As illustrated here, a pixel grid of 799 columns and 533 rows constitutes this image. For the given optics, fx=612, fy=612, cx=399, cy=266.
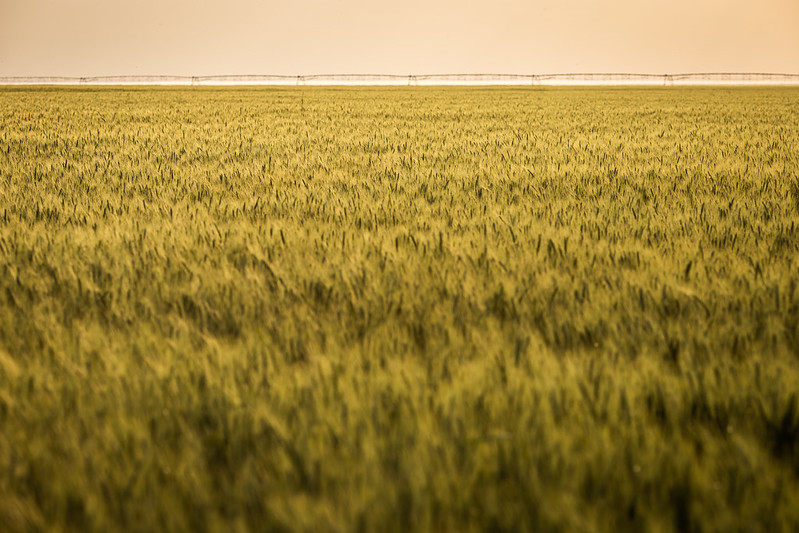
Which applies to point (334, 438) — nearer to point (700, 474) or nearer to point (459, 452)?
point (459, 452)

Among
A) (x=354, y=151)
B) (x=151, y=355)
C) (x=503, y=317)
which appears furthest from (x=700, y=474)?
(x=354, y=151)

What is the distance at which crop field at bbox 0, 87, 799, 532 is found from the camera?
1.15 metres

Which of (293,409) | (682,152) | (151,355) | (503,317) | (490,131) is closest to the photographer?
(293,409)

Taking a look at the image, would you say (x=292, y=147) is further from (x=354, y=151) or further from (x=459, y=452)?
(x=459, y=452)

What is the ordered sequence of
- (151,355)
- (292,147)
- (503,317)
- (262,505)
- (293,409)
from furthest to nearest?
(292,147) < (503,317) < (151,355) < (293,409) < (262,505)

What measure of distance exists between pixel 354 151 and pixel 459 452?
7054 millimetres

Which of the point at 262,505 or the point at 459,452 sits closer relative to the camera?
the point at 262,505

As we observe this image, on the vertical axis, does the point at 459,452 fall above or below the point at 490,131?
below

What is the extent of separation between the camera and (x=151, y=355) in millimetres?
1791

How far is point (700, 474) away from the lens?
1185mm

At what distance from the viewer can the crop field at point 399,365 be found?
1153mm

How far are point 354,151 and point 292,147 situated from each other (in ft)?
3.14

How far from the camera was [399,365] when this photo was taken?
165 centimetres

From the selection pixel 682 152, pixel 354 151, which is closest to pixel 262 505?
pixel 354 151
